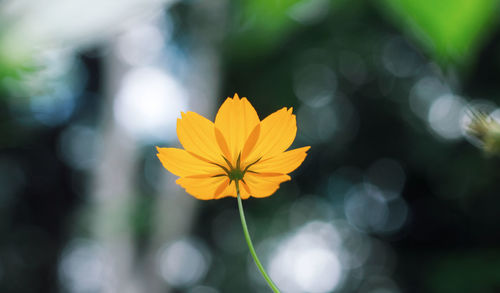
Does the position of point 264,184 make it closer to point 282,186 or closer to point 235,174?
point 235,174

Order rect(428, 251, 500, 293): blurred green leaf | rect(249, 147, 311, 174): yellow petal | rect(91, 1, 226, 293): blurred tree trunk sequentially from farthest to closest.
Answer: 1. rect(428, 251, 500, 293): blurred green leaf
2. rect(91, 1, 226, 293): blurred tree trunk
3. rect(249, 147, 311, 174): yellow petal

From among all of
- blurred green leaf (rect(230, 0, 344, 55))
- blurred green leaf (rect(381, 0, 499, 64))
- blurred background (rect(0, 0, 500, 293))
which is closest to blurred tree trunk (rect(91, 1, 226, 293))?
blurred background (rect(0, 0, 500, 293))

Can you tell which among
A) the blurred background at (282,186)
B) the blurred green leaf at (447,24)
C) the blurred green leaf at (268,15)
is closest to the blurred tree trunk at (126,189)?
the blurred background at (282,186)

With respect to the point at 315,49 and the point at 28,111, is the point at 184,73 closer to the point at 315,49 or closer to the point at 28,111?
the point at 315,49

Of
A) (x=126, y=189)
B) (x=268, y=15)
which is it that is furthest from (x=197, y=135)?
(x=126, y=189)

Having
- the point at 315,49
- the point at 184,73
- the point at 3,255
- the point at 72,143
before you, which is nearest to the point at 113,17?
the point at 184,73

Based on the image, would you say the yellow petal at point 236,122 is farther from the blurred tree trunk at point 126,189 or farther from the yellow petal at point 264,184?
the blurred tree trunk at point 126,189

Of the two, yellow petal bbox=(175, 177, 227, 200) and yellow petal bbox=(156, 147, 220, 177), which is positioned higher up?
yellow petal bbox=(156, 147, 220, 177)

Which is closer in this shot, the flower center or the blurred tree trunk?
the flower center

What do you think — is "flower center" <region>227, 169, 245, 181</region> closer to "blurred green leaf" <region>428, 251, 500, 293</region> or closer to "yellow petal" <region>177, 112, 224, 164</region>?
"yellow petal" <region>177, 112, 224, 164</region>
